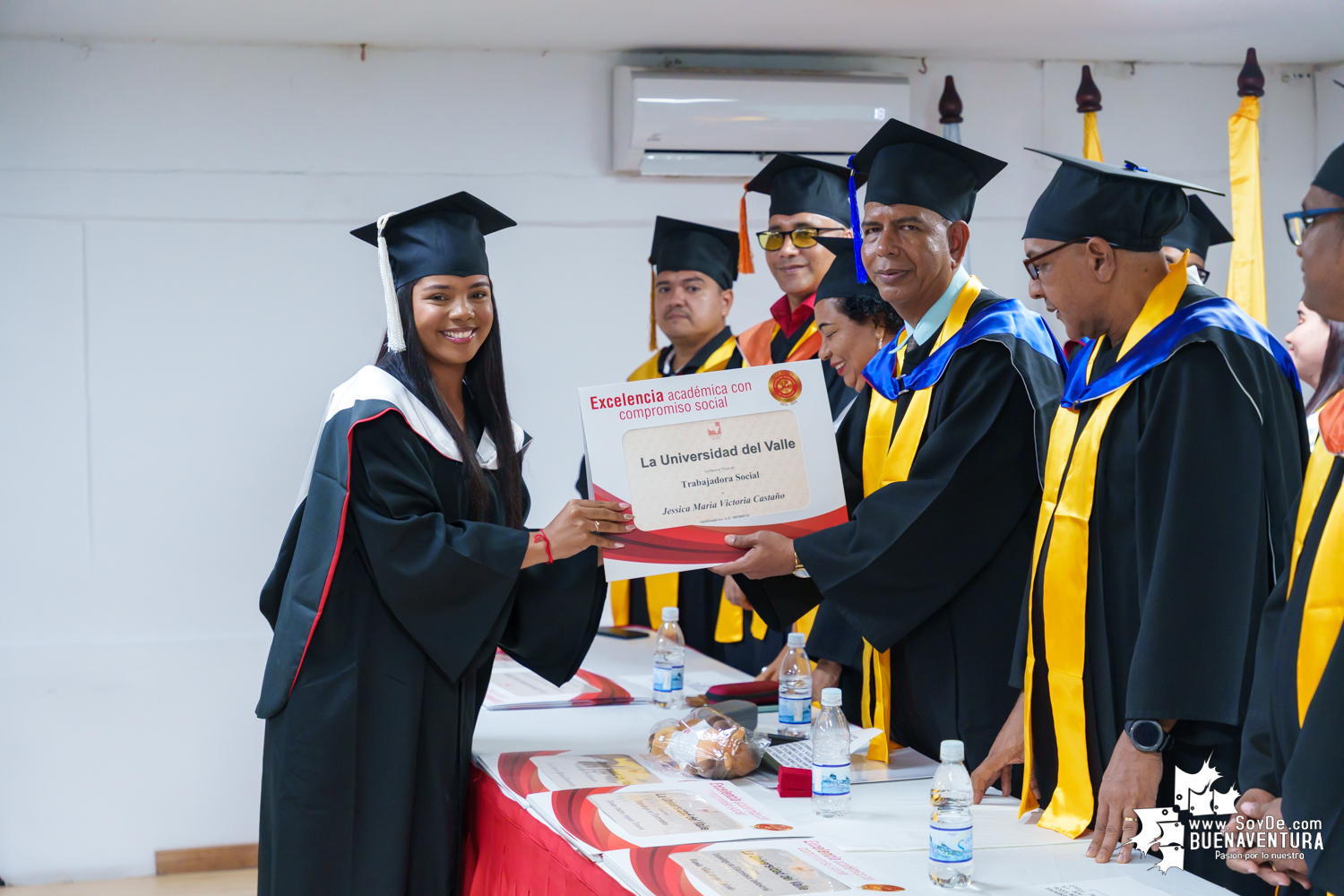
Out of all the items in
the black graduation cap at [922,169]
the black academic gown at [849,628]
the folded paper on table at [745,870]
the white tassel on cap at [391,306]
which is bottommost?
the folded paper on table at [745,870]

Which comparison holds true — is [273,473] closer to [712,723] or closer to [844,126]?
[844,126]

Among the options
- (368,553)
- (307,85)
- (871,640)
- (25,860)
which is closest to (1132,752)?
(871,640)

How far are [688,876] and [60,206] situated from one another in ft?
14.8

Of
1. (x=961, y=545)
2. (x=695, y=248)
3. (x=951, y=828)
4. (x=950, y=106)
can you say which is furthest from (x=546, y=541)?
(x=950, y=106)

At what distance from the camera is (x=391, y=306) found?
2.67 m

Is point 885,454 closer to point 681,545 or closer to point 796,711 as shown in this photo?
point 681,545

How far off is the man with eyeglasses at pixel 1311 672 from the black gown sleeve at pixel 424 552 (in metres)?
1.46

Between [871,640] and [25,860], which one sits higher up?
[871,640]

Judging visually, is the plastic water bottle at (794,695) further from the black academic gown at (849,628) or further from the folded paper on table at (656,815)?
the folded paper on table at (656,815)

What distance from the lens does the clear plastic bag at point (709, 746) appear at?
94.9 inches

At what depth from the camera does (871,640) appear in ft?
8.36

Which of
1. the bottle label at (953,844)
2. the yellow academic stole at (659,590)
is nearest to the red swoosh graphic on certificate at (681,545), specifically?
the bottle label at (953,844)

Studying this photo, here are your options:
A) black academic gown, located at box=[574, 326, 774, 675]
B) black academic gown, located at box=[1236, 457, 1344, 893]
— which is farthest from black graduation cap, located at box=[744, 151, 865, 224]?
black academic gown, located at box=[1236, 457, 1344, 893]

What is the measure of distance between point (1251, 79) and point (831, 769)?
15.0 ft
